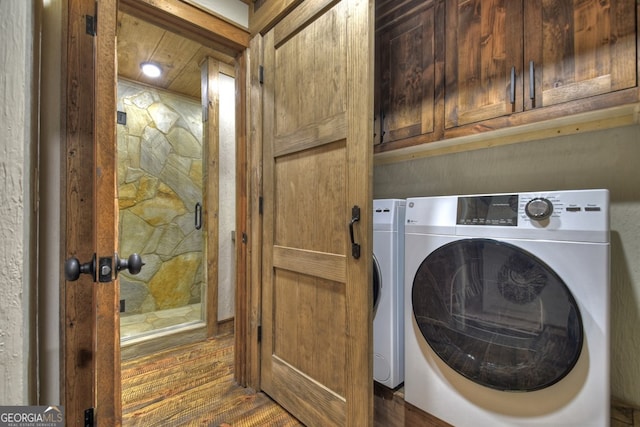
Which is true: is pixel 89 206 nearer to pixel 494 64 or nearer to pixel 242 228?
pixel 242 228

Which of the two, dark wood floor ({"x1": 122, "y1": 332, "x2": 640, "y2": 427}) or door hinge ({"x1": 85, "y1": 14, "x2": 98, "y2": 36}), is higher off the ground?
door hinge ({"x1": 85, "y1": 14, "x2": 98, "y2": 36})

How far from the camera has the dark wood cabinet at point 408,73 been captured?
146 centimetres

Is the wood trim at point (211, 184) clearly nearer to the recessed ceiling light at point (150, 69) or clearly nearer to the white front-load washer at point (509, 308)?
the recessed ceiling light at point (150, 69)

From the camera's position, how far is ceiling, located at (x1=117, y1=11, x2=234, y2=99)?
2.08 m

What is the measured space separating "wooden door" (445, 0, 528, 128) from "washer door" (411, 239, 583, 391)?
25.7 inches

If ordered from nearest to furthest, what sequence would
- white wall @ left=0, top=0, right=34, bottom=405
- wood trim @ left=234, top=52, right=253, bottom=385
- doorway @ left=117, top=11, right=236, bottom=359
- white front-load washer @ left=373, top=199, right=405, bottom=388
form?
white wall @ left=0, top=0, right=34, bottom=405 → white front-load washer @ left=373, top=199, right=405, bottom=388 → wood trim @ left=234, top=52, right=253, bottom=385 → doorway @ left=117, top=11, right=236, bottom=359

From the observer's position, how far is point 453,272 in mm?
1164

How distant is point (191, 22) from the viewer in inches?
59.9

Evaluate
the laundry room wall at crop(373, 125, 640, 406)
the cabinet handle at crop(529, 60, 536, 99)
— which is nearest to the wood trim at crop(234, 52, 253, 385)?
the laundry room wall at crop(373, 125, 640, 406)

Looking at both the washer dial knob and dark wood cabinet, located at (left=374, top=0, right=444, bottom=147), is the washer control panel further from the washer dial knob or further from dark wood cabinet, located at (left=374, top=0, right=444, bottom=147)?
dark wood cabinet, located at (left=374, top=0, right=444, bottom=147)

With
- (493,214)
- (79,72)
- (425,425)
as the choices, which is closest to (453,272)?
(493,214)

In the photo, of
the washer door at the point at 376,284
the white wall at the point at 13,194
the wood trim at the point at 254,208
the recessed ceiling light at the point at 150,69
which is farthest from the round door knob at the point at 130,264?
the recessed ceiling light at the point at 150,69

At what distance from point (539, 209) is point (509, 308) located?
0.37 meters

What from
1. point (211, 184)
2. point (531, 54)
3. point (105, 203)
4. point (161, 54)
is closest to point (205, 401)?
point (105, 203)
